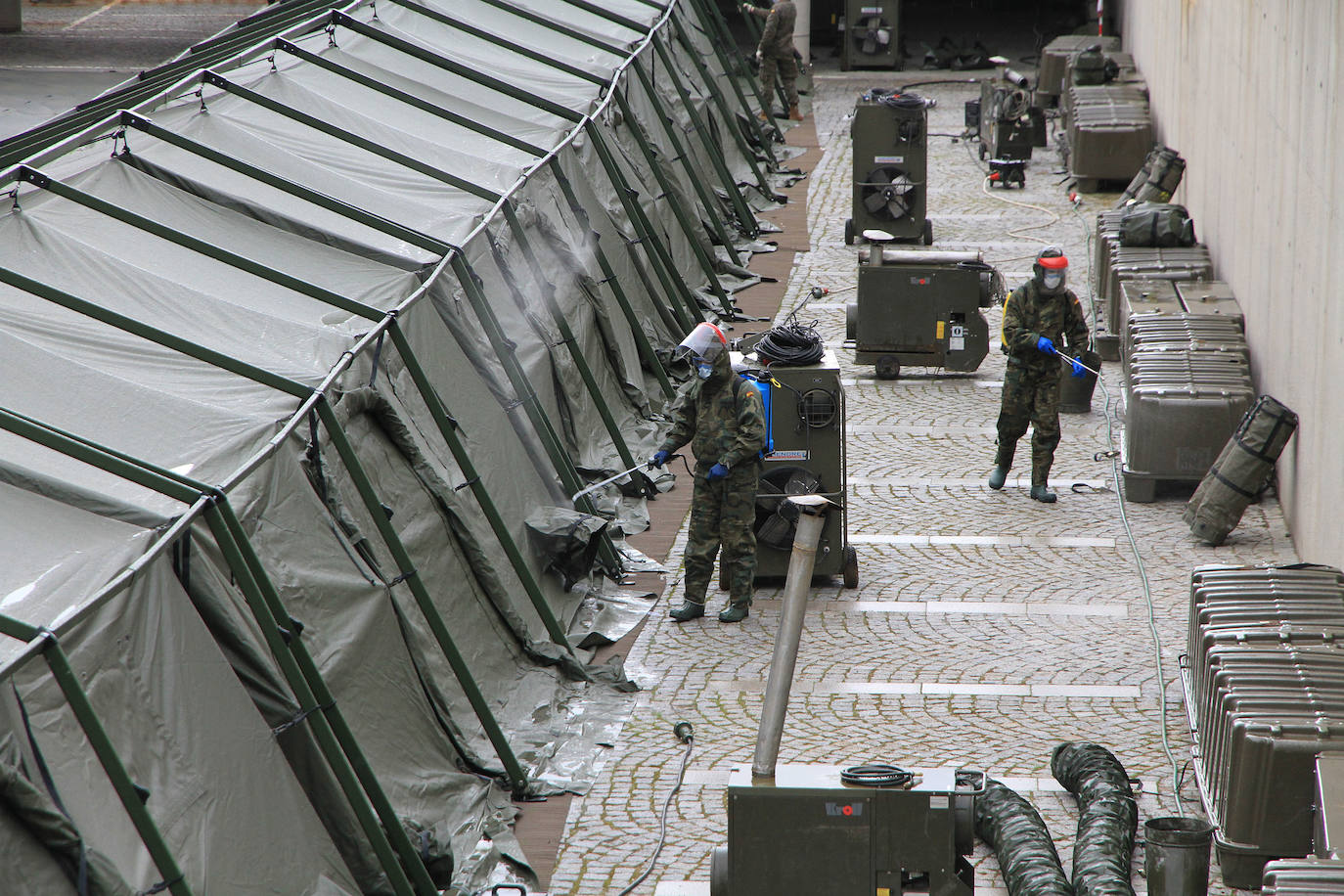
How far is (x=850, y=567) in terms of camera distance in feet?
34.0

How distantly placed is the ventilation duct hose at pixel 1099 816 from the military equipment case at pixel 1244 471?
328cm

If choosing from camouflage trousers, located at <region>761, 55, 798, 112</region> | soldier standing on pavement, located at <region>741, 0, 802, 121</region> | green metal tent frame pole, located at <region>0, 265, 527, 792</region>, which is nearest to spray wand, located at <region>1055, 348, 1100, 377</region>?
green metal tent frame pole, located at <region>0, 265, 527, 792</region>

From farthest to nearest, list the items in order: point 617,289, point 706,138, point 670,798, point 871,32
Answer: point 871,32 → point 706,138 → point 617,289 → point 670,798

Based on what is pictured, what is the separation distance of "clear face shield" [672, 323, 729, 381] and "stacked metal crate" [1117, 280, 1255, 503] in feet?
11.7

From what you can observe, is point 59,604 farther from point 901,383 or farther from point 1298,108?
point 901,383

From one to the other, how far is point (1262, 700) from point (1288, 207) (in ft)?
17.5

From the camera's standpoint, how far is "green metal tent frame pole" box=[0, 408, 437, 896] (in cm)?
660

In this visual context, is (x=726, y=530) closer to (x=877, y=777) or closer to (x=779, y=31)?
(x=877, y=777)

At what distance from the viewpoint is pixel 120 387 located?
7387 millimetres

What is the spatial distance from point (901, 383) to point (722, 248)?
4.18 meters

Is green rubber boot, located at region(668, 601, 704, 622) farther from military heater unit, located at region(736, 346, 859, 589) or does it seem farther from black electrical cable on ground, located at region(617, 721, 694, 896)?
black electrical cable on ground, located at region(617, 721, 694, 896)

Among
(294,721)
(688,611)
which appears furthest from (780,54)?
(294,721)

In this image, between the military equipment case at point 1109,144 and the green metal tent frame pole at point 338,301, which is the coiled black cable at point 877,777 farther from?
the military equipment case at point 1109,144

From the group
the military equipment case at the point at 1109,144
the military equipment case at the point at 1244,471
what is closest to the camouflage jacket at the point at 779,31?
the military equipment case at the point at 1109,144
